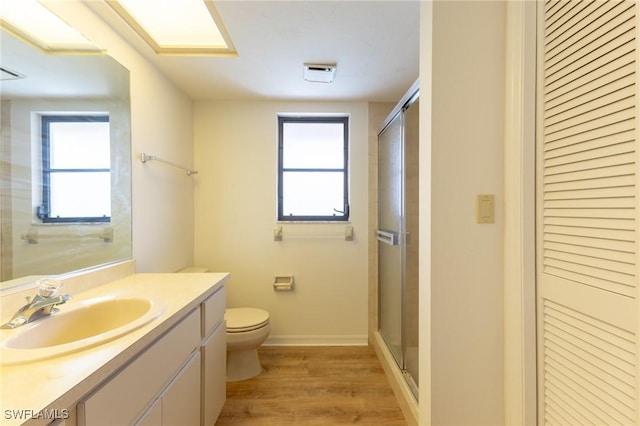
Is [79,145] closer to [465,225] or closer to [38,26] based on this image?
[38,26]

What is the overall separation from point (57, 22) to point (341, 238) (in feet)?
6.89

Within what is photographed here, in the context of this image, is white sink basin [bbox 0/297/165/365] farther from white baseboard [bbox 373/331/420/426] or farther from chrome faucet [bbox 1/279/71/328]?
white baseboard [bbox 373/331/420/426]

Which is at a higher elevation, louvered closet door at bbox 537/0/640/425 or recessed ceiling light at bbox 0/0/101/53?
recessed ceiling light at bbox 0/0/101/53

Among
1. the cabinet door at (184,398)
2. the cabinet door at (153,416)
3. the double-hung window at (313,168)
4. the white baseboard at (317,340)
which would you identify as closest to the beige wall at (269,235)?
the white baseboard at (317,340)

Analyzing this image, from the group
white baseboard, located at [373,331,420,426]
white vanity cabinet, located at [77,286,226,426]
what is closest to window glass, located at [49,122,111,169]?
white vanity cabinet, located at [77,286,226,426]

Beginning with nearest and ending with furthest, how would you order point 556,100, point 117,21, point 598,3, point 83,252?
1. point 598,3
2. point 556,100
3. point 83,252
4. point 117,21

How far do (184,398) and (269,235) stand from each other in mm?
1429

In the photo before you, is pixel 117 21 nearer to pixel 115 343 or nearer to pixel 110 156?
pixel 110 156

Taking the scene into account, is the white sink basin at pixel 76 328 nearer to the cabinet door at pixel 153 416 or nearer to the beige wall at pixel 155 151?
the cabinet door at pixel 153 416

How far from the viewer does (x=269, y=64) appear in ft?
5.78

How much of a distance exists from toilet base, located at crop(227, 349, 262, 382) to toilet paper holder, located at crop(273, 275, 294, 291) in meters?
0.55

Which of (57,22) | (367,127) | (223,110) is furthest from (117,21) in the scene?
(367,127)

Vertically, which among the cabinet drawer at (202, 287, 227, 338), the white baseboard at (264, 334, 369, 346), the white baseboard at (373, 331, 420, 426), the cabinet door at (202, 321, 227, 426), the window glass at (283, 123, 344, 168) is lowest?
the white baseboard at (264, 334, 369, 346)

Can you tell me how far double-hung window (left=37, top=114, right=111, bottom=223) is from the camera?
3.51 ft
